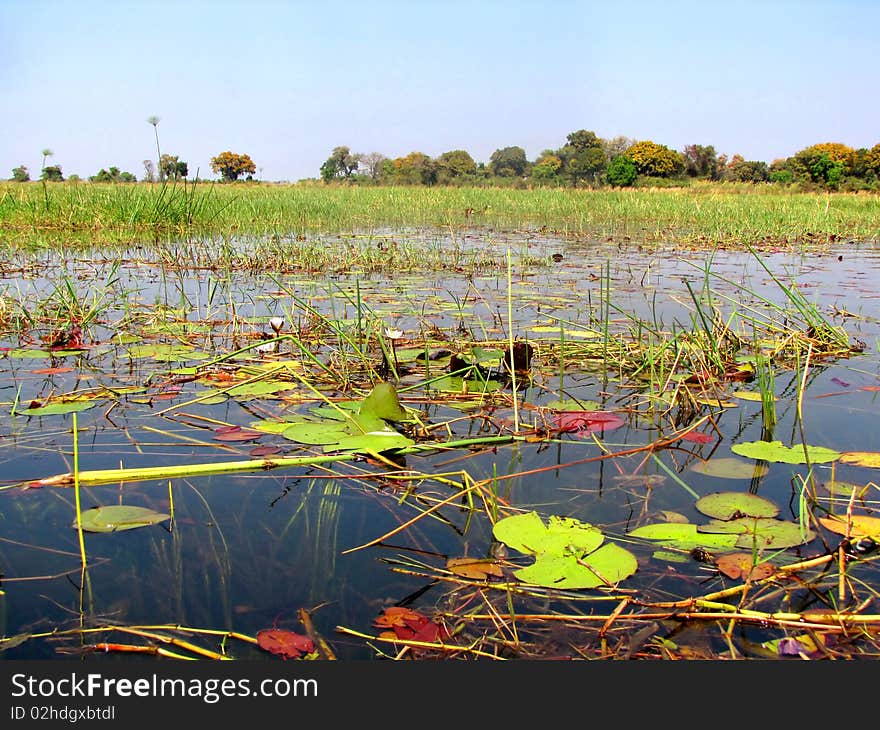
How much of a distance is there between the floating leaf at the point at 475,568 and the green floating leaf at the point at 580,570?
0.03 meters

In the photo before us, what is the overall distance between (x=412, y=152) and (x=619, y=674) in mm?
55999

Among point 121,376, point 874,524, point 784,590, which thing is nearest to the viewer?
point 784,590

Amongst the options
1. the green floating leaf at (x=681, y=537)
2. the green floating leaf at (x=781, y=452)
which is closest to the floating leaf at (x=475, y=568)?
the green floating leaf at (x=681, y=537)

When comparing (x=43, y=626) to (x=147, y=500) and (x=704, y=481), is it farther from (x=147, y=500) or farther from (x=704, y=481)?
(x=704, y=481)

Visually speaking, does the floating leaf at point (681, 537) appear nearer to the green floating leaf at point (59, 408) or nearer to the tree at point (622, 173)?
the green floating leaf at point (59, 408)

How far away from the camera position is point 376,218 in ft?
30.4

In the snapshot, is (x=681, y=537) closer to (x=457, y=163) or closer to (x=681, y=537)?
(x=681, y=537)

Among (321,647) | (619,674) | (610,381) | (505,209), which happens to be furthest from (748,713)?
(505,209)

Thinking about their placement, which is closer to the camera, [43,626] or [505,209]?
[43,626]

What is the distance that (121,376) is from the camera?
2.12 meters

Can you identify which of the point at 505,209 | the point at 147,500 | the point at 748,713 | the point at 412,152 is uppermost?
the point at 412,152

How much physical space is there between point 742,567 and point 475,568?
41cm

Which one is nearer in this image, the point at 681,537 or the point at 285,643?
the point at 285,643

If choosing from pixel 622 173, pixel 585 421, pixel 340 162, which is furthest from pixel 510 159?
pixel 585 421
